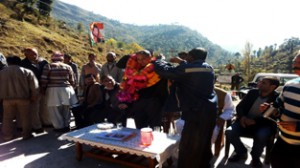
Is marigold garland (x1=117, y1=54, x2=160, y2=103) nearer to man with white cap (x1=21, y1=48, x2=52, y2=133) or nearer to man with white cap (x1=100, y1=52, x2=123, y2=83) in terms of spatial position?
man with white cap (x1=100, y1=52, x2=123, y2=83)

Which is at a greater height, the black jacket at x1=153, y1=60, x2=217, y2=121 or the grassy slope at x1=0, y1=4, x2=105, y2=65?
the grassy slope at x1=0, y1=4, x2=105, y2=65

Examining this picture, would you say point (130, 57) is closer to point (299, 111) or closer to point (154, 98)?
point (154, 98)

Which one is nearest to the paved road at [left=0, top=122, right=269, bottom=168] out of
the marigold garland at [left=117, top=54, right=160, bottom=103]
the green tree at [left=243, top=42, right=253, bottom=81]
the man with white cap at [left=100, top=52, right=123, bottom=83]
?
the marigold garland at [left=117, top=54, right=160, bottom=103]

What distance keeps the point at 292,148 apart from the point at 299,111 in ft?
A: 1.06

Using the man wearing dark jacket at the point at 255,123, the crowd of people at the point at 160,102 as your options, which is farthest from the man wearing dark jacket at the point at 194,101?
the man wearing dark jacket at the point at 255,123

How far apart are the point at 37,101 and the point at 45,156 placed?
5.27 feet

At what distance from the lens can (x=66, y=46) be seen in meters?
40.2

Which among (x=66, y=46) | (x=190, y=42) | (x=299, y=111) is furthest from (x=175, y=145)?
(x=190, y=42)

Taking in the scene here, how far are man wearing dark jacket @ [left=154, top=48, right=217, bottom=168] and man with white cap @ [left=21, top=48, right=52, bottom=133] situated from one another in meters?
3.16

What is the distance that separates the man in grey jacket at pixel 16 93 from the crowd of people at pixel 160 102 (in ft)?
0.04

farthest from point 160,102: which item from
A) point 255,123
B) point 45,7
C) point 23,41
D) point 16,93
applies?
point 45,7

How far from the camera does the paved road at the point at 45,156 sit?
372 centimetres

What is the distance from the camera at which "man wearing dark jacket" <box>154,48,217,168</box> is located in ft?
9.13

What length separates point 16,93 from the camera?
4648 millimetres
